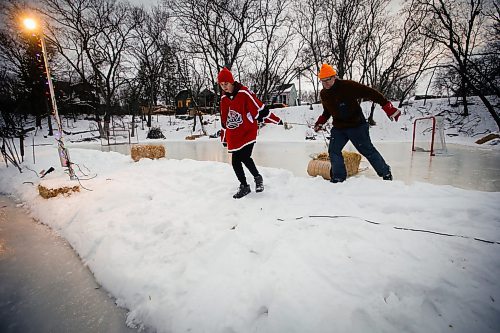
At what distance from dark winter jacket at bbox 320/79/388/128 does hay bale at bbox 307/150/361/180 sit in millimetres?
920

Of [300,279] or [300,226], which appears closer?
[300,279]

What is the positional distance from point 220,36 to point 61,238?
19.2 m

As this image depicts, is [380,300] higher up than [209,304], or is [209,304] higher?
[380,300]

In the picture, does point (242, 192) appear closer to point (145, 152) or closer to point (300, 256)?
point (300, 256)

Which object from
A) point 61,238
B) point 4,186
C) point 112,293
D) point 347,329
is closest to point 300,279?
point 347,329

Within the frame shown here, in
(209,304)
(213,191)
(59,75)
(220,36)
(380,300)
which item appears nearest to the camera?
(380,300)

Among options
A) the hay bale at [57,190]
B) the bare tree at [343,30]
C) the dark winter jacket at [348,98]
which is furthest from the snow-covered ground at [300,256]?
the bare tree at [343,30]

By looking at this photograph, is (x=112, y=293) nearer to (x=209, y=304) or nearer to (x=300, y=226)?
(x=209, y=304)

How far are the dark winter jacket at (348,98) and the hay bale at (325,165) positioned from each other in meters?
0.92

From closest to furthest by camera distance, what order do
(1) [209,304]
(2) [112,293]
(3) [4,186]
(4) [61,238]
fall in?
(1) [209,304] < (2) [112,293] < (4) [61,238] < (3) [4,186]

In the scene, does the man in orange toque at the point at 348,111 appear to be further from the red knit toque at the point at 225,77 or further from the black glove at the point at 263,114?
the red knit toque at the point at 225,77

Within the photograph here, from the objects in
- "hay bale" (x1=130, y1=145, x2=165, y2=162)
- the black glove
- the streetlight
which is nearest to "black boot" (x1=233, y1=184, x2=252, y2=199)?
the black glove

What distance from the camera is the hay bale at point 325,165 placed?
3936mm

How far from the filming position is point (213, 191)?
11.2 ft
